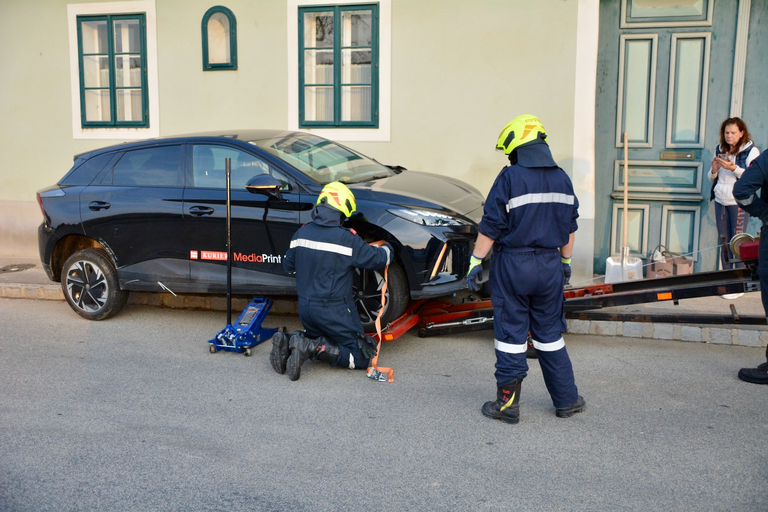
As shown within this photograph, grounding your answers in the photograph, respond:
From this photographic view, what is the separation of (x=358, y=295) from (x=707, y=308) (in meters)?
3.56

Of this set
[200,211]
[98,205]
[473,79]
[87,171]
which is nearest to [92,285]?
[98,205]

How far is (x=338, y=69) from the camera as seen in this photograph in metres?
9.48

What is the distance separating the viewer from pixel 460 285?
600 cm

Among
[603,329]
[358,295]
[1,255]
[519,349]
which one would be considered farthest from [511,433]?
[1,255]

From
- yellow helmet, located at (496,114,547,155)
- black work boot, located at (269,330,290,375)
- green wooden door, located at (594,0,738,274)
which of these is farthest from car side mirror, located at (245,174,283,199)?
green wooden door, located at (594,0,738,274)

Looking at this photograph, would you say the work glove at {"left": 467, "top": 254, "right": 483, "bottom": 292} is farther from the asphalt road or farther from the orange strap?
the orange strap

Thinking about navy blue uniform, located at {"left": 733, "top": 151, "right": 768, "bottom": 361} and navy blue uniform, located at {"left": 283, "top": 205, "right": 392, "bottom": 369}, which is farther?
navy blue uniform, located at {"left": 283, "top": 205, "right": 392, "bottom": 369}

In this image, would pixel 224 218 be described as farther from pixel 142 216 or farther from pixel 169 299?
pixel 169 299

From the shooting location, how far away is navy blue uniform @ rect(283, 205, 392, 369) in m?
5.50

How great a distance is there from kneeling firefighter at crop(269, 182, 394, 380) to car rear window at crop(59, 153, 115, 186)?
263 cm

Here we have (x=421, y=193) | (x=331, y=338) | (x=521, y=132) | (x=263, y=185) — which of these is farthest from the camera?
(x=421, y=193)

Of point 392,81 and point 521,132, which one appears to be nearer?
point 521,132

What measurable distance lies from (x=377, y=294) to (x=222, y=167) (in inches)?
74.5

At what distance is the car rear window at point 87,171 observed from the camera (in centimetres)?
718
